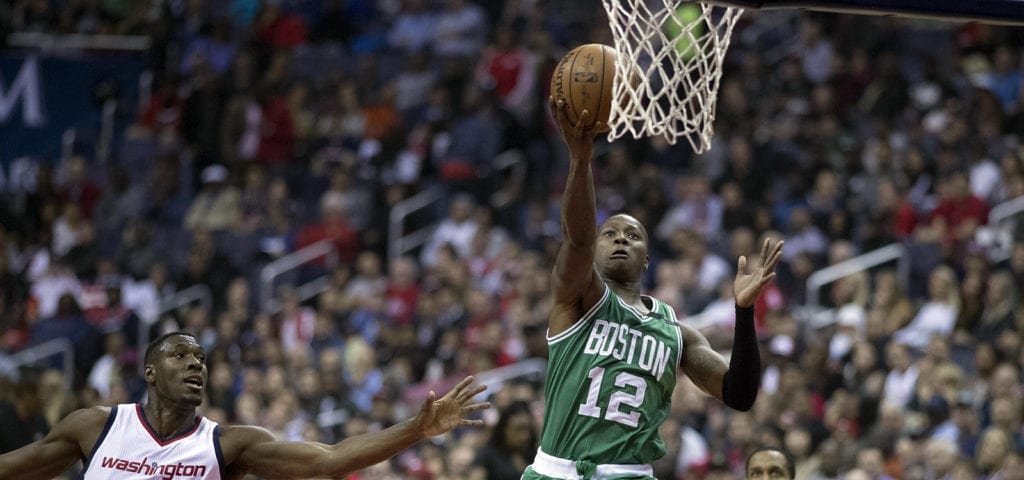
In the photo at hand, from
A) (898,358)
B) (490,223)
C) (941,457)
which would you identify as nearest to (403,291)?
(490,223)

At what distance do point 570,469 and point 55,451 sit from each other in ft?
7.27

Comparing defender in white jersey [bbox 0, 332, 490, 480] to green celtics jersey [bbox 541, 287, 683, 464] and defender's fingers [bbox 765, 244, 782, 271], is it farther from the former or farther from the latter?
defender's fingers [bbox 765, 244, 782, 271]

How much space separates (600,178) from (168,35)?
22.3ft

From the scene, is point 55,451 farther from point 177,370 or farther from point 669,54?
point 669,54

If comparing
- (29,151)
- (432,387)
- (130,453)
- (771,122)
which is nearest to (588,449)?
(130,453)

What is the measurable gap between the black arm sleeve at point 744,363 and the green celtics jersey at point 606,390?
33cm

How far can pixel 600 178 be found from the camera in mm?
16344

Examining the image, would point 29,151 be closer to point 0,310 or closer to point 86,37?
point 86,37

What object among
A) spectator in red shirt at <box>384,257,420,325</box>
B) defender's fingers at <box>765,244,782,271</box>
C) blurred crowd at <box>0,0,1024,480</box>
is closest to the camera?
defender's fingers at <box>765,244,782,271</box>

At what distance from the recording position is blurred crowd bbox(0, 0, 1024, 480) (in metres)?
12.4

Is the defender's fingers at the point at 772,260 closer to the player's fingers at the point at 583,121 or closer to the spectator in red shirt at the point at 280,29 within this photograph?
the player's fingers at the point at 583,121

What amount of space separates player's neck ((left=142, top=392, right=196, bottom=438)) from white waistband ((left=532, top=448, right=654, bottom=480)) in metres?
1.55

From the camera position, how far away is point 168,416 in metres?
7.10

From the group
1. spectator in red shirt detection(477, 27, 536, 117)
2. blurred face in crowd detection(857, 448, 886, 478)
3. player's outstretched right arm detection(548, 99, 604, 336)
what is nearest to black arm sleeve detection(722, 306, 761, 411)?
player's outstretched right arm detection(548, 99, 604, 336)
